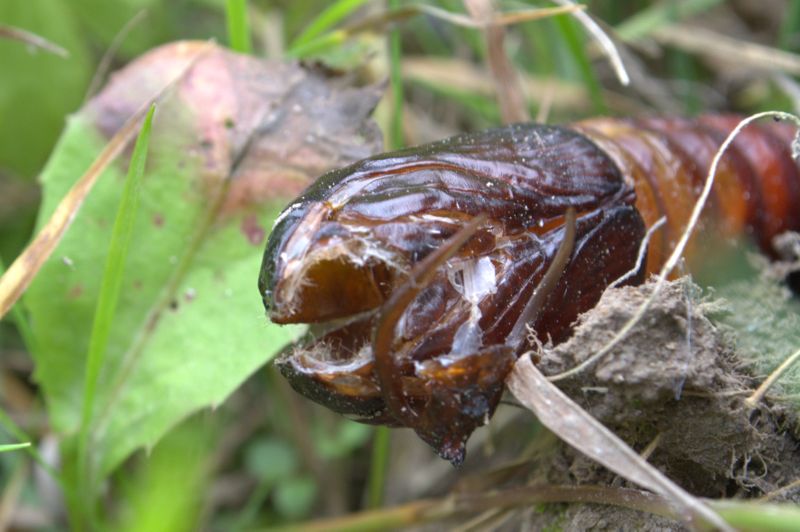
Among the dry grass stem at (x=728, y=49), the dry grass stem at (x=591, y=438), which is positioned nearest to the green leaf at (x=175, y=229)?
the dry grass stem at (x=591, y=438)

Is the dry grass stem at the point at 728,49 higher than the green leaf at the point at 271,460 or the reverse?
higher

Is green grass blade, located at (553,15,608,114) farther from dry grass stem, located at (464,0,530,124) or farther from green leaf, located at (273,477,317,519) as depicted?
green leaf, located at (273,477,317,519)

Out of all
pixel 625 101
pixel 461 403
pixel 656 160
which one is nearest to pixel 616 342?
pixel 461 403

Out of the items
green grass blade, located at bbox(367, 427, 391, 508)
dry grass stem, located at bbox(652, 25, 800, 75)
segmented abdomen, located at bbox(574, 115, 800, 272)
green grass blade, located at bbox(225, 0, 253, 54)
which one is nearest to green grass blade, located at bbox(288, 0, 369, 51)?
green grass blade, located at bbox(225, 0, 253, 54)

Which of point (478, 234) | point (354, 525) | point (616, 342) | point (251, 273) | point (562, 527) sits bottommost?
point (354, 525)

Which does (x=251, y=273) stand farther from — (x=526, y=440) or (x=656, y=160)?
(x=656, y=160)

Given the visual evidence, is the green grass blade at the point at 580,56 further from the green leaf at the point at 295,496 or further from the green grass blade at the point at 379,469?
the green leaf at the point at 295,496
